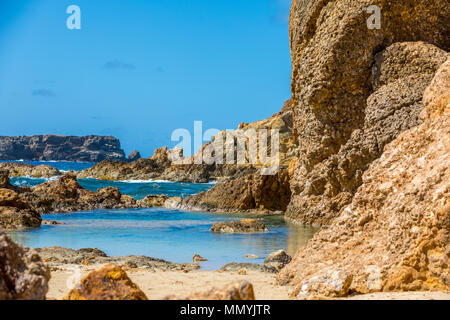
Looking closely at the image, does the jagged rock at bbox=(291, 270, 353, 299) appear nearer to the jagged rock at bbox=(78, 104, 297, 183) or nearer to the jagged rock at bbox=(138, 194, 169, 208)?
the jagged rock at bbox=(138, 194, 169, 208)

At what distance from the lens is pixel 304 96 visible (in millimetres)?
12844

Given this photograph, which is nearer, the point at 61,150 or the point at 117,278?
the point at 117,278

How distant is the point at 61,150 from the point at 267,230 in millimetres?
143734

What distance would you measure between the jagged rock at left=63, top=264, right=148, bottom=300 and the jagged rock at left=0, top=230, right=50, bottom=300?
717mm

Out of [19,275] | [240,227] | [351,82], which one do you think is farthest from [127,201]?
[19,275]

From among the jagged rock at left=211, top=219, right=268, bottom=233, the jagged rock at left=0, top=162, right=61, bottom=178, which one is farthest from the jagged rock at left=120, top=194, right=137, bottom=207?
the jagged rock at left=0, top=162, right=61, bottom=178

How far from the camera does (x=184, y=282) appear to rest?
6.36 meters

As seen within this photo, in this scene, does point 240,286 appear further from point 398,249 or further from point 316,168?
point 316,168

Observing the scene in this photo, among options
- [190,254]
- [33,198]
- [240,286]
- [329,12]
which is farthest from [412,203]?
[33,198]

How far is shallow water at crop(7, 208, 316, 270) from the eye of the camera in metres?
9.78

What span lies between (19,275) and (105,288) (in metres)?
0.91

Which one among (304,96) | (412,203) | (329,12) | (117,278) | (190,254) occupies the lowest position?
(190,254)

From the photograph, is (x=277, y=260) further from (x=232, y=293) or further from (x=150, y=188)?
(x=150, y=188)
